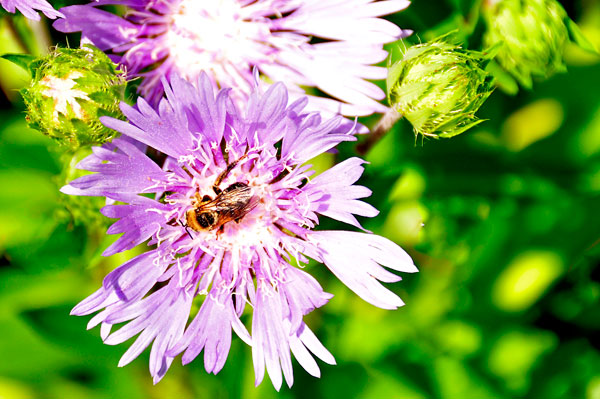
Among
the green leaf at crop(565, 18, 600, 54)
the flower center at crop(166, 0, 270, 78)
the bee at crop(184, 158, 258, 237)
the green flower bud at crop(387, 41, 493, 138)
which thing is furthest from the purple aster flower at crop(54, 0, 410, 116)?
the green leaf at crop(565, 18, 600, 54)

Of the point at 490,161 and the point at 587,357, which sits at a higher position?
the point at 490,161

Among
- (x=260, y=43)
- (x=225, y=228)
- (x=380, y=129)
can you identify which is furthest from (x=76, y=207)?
(x=380, y=129)

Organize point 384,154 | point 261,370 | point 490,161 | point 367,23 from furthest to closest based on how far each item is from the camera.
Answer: point 490,161, point 384,154, point 367,23, point 261,370

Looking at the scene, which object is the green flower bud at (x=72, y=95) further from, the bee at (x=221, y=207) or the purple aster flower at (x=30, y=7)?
the bee at (x=221, y=207)

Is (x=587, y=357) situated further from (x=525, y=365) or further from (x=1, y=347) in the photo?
(x=1, y=347)

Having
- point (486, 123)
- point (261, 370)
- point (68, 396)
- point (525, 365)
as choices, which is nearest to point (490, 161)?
point (486, 123)
